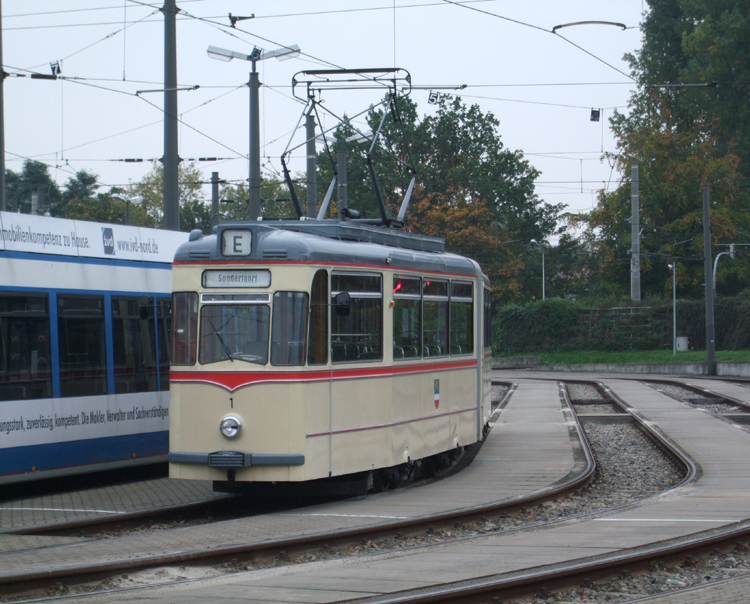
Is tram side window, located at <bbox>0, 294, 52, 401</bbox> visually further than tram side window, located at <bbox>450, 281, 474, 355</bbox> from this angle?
No

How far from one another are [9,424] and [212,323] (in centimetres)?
250

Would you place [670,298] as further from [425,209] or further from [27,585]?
[27,585]

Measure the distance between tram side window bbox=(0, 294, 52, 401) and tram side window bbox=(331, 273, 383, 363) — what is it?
3.40 m

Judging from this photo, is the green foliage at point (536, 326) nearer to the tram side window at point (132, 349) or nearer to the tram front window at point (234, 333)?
the tram side window at point (132, 349)

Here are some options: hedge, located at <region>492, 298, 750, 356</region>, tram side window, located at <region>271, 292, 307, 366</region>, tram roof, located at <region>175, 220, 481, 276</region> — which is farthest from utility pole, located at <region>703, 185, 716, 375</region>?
tram side window, located at <region>271, 292, 307, 366</region>

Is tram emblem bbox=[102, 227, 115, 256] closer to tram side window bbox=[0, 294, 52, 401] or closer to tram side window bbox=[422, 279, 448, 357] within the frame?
tram side window bbox=[0, 294, 52, 401]

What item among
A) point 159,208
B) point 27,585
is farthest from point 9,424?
point 159,208

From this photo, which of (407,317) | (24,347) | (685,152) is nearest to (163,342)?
(24,347)

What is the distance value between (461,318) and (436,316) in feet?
3.30

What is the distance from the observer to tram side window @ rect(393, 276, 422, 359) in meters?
12.0

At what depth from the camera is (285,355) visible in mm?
10562

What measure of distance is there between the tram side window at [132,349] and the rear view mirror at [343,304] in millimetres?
3439

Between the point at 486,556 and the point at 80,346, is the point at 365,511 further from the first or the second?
the point at 80,346

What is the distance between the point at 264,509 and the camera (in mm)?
11438
